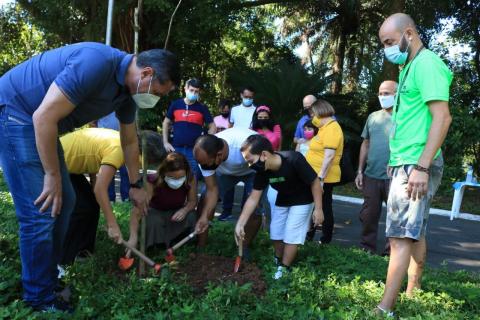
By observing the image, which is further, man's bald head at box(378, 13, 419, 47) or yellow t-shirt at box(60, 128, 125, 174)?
yellow t-shirt at box(60, 128, 125, 174)

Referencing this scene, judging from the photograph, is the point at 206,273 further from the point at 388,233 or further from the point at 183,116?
the point at 183,116

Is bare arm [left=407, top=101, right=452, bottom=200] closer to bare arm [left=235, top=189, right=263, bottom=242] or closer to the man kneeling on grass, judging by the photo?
the man kneeling on grass

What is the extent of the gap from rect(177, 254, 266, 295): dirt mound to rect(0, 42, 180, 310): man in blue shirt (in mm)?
1169

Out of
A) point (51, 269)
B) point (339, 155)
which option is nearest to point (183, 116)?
point (339, 155)

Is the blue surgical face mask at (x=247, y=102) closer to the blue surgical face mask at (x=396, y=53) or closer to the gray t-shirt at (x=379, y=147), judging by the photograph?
the gray t-shirt at (x=379, y=147)

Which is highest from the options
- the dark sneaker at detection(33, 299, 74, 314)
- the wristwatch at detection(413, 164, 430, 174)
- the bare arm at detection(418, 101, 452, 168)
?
the bare arm at detection(418, 101, 452, 168)

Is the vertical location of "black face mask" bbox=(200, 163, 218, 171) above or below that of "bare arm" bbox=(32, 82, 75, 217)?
below

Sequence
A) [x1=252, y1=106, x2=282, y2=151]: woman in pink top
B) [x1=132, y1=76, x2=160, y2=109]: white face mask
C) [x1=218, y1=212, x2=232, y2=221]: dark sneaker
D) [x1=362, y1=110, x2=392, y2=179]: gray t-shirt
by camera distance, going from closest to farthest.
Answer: [x1=132, y1=76, x2=160, y2=109]: white face mask
[x1=362, y1=110, x2=392, y2=179]: gray t-shirt
[x1=252, y1=106, x2=282, y2=151]: woman in pink top
[x1=218, y1=212, x2=232, y2=221]: dark sneaker

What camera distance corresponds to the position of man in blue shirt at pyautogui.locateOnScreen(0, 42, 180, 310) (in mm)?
2520

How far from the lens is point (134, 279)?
3.39 m

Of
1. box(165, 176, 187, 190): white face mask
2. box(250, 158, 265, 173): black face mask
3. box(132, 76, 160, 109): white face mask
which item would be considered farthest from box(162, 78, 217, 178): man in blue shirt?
box(132, 76, 160, 109): white face mask

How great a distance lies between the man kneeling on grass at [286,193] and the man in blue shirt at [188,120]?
2.35 metres

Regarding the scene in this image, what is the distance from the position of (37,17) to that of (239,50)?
909cm

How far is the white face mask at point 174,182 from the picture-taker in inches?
168
